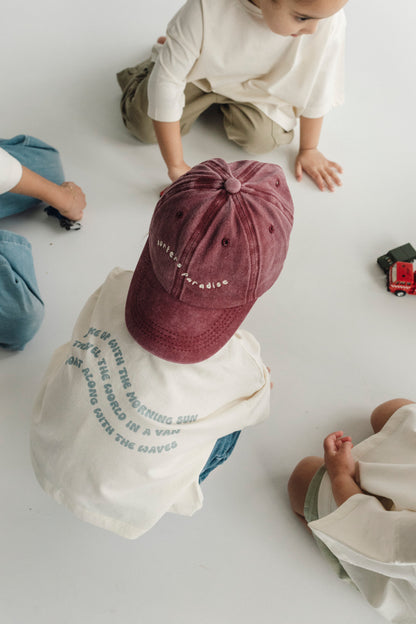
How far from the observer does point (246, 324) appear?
1.05m

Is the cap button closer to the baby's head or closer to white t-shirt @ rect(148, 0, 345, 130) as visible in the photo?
the baby's head

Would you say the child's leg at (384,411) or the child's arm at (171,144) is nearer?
the child's leg at (384,411)

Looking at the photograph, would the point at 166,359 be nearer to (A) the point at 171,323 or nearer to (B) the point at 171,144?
(A) the point at 171,323

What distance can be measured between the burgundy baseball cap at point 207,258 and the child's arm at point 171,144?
0.44 metres

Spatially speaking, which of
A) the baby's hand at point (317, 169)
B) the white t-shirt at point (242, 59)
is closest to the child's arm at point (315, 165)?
the baby's hand at point (317, 169)

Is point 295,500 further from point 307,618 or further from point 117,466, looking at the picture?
point 117,466

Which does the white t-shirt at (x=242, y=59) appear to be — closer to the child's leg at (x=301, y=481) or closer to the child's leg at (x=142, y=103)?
the child's leg at (x=142, y=103)

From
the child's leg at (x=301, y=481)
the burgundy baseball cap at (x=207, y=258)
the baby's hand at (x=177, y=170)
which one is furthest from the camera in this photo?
the baby's hand at (x=177, y=170)

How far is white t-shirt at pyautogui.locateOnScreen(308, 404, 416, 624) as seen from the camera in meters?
0.63

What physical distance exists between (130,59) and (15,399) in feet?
3.00

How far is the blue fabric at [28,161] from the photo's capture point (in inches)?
41.8

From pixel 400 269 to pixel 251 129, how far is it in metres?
0.44

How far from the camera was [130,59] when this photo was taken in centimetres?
135

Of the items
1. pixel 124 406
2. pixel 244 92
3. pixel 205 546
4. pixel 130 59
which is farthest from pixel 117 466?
pixel 130 59
